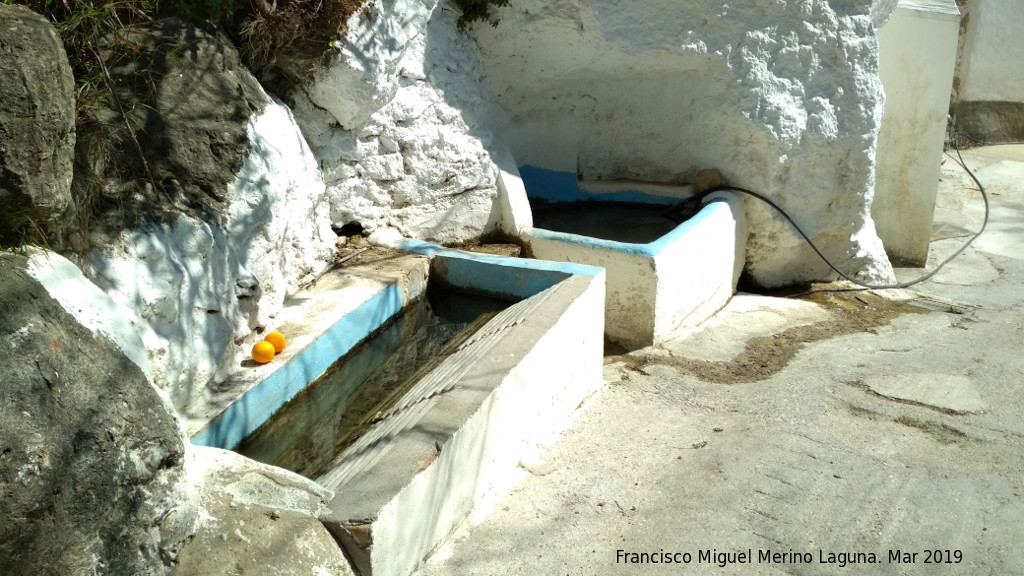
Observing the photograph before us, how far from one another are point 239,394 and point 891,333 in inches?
145

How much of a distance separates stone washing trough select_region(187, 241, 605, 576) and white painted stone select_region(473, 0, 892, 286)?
5.20 ft

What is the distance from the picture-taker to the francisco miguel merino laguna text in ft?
9.55

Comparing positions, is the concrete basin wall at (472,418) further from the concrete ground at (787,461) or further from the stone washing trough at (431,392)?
the concrete ground at (787,461)

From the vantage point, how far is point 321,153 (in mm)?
4344

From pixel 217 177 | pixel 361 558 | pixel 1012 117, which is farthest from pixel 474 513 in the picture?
pixel 1012 117

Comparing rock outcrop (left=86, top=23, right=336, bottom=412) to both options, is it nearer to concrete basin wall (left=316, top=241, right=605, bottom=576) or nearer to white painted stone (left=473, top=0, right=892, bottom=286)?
concrete basin wall (left=316, top=241, right=605, bottom=576)

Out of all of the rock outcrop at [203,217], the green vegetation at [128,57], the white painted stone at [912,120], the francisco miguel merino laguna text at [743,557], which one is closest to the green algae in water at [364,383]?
the rock outcrop at [203,217]

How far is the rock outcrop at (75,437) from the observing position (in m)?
1.88

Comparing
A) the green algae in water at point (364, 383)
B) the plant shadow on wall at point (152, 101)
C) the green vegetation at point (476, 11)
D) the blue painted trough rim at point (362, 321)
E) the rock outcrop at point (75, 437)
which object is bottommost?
the green algae in water at point (364, 383)

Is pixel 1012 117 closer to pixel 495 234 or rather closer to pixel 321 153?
pixel 495 234

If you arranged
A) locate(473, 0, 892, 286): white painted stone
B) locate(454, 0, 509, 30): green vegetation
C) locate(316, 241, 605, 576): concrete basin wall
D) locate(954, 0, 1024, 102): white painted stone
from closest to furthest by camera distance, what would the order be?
1. locate(316, 241, 605, 576): concrete basin wall
2. locate(454, 0, 509, 30): green vegetation
3. locate(473, 0, 892, 286): white painted stone
4. locate(954, 0, 1024, 102): white painted stone

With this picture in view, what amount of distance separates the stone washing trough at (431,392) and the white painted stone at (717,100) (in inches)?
62.4

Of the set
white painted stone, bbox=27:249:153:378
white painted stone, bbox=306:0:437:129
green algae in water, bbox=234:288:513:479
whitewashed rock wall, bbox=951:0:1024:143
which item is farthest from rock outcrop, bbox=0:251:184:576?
whitewashed rock wall, bbox=951:0:1024:143

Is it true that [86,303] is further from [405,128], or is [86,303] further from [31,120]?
[405,128]
